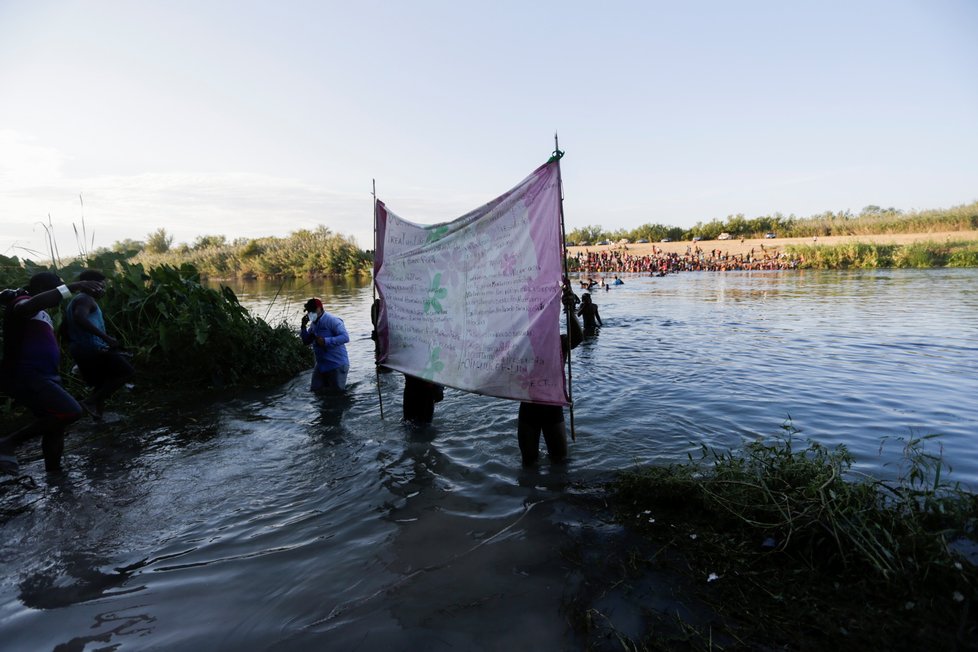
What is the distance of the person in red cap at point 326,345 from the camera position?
7.82 metres

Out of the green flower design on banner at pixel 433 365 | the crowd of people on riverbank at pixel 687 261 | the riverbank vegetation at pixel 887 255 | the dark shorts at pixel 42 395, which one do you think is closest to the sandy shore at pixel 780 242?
the crowd of people on riverbank at pixel 687 261

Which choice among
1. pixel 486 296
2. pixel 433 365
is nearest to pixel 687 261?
pixel 433 365

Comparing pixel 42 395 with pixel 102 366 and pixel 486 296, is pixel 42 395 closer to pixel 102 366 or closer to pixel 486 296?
pixel 102 366

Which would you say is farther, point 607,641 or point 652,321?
point 652,321

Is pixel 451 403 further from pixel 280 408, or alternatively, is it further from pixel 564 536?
pixel 564 536

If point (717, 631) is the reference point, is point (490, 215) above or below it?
above

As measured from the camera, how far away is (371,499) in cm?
457

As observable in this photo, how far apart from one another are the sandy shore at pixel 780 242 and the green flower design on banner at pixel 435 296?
49.1 m

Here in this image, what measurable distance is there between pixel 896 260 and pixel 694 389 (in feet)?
134

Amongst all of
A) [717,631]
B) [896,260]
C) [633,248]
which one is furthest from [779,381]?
[633,248]

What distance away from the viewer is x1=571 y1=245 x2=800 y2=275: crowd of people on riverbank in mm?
44000

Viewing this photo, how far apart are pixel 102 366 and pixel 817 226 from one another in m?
61.9

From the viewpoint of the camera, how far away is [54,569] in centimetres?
346

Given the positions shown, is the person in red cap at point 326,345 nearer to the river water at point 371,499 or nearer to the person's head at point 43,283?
the river water at point 371,499
